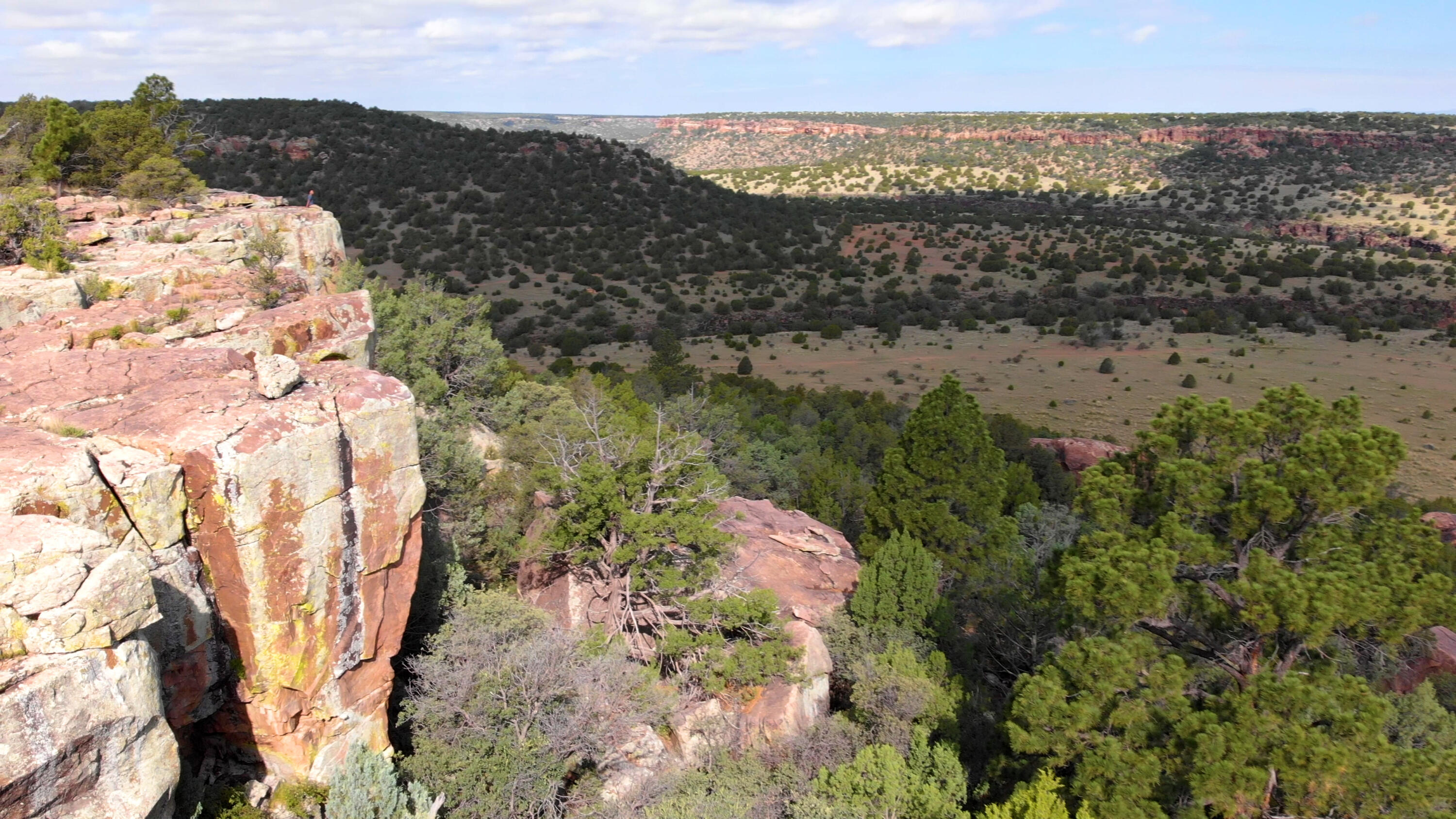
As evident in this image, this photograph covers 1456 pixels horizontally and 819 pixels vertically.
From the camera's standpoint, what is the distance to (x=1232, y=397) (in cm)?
3142

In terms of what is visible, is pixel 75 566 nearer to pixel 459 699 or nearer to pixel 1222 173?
pixel 459 699

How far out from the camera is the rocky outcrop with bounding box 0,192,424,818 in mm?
4938

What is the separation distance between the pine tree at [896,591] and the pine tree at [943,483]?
5.98 ft

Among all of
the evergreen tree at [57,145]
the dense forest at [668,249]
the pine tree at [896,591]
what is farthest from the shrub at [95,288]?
the dense forest at [668,249]

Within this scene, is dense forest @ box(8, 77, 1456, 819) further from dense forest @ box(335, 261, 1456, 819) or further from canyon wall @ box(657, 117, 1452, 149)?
canyon wall @ box(657, 117, 1452, 149)

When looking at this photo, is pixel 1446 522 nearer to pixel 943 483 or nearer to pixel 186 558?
pixel 943 483

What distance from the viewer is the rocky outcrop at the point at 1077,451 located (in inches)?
933

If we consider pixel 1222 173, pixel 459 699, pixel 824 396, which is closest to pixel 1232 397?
pixel 824 396

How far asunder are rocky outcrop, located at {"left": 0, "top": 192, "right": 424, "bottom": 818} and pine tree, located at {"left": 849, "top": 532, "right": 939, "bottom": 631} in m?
7.46

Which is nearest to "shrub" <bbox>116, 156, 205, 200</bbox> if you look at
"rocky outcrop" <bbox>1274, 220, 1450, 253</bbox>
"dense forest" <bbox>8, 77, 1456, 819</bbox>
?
"dense forest" <bbox>8, 77, 1456, 819</bbox>

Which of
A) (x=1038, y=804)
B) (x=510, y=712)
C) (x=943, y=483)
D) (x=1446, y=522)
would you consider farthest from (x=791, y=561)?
(x=1446, y=522)

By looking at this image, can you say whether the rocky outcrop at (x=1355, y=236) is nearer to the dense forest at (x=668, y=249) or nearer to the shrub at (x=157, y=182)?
the dense forest at (x=668, y=249)

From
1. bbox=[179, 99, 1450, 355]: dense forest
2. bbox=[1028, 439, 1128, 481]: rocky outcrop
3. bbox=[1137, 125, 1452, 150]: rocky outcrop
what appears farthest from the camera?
bbox=[1137, 125, 1452, 150]: rocky outcrop

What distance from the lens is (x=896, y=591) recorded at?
1308 cm
